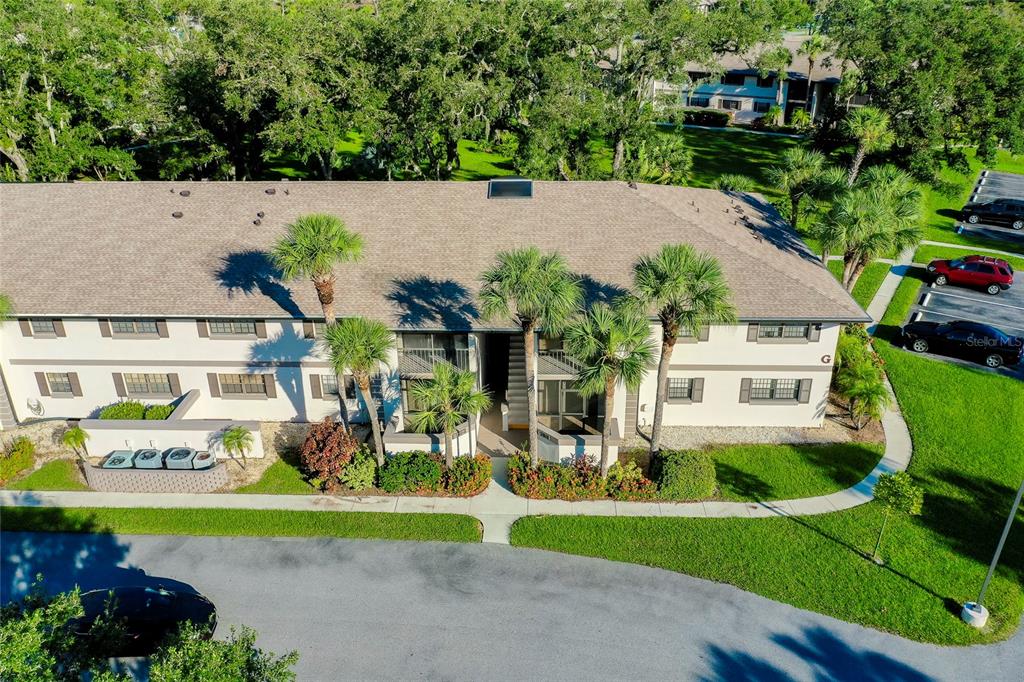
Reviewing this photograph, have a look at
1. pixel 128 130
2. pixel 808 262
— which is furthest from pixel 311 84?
pixel 808 262

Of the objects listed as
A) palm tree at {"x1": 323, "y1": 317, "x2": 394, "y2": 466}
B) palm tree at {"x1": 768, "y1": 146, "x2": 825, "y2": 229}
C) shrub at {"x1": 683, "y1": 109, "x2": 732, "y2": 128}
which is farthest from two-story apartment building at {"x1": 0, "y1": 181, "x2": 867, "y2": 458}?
shrub at {"x1": 683, "y1": 109, "x2": 732, "y2": 128}

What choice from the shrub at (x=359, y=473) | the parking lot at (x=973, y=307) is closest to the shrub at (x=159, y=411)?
the shrub at (x=359, y=473)

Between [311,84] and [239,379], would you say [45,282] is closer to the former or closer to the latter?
[239,379]

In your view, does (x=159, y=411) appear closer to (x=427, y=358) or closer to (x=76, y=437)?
(x=76, y=437)

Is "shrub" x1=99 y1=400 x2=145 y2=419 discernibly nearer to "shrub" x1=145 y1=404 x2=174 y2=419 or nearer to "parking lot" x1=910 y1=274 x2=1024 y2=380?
"shrub" x1=145 y1=404 x2=174 y2=419

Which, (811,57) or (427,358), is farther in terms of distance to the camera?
(811,57)

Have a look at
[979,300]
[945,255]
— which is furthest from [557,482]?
[945,255]

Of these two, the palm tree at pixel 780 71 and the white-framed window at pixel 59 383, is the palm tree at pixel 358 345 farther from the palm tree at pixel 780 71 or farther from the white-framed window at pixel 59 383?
the palm tree at pixel 780 71
